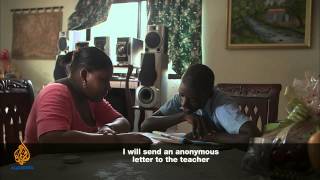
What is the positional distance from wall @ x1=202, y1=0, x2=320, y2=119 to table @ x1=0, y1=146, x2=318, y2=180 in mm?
1419

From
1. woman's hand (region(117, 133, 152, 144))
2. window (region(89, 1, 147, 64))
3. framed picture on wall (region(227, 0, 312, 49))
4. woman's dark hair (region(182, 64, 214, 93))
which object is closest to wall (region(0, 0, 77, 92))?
window (region(89, 1, 147, 64))

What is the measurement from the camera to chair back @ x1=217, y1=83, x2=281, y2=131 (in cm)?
104

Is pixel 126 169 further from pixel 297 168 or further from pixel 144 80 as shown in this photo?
pixel 144 80

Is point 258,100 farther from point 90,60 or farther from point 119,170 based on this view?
point 119,170

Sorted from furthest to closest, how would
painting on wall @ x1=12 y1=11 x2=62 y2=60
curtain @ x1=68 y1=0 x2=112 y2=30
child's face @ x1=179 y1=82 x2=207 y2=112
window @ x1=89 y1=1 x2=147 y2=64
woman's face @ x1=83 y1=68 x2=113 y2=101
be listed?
1. painting on wall @ x1=12 y1=11 x2=62 y2=60
2. curtain @ x1=68 y1=0 x2=112 y2=30
3. window @ x1=89 y1=1 x2=147 y2=64
4. child's face @ x1=179 y1=82 x2=207 y2=112
5. woman's face @ x1=83 y1=68 x2=113 y2=101

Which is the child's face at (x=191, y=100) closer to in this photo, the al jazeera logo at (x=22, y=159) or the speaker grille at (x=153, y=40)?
the al jazeera logo at (x=22, y=159)

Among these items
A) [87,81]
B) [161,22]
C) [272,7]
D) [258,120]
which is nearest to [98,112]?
[87,81]

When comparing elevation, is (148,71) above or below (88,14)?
below

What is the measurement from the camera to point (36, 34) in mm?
2896

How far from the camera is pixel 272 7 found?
2.14 metres

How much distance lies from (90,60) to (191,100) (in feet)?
1.14

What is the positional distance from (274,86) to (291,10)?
1.21m

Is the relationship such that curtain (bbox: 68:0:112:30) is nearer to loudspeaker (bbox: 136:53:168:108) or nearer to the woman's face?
loudspeaker (bbox: 136:53:168:108)

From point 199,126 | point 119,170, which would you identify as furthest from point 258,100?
point 119,170
